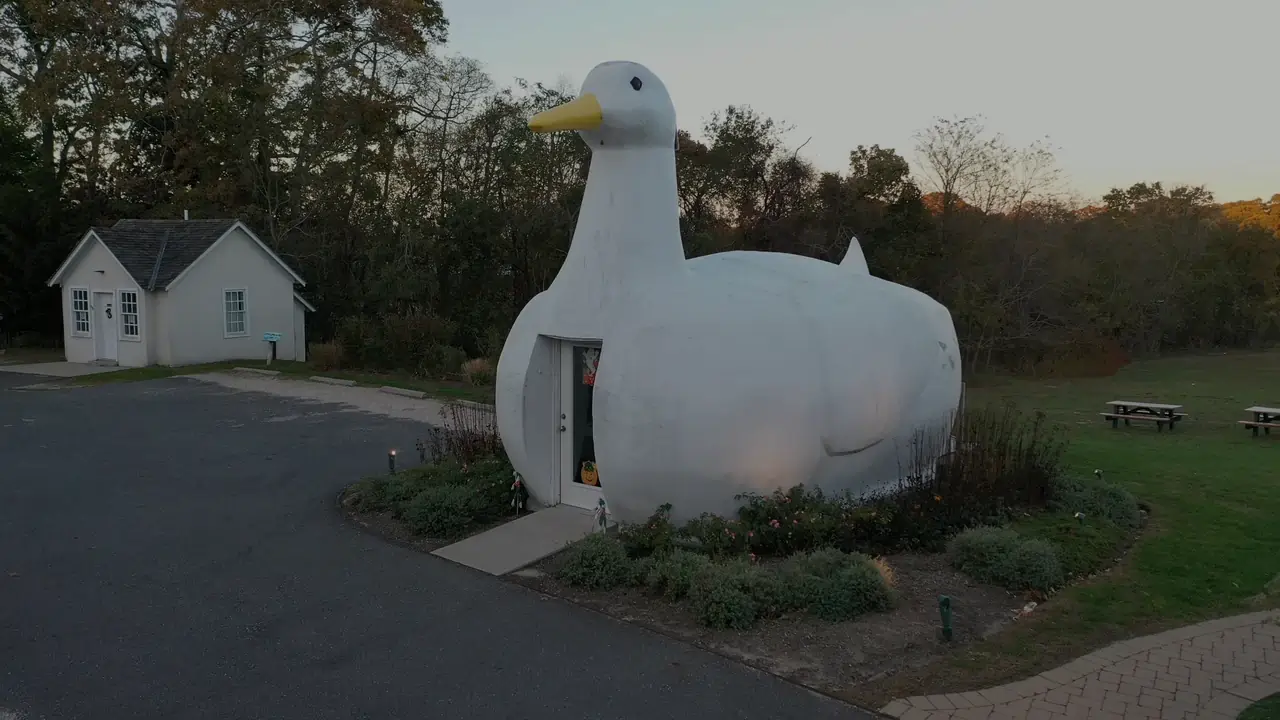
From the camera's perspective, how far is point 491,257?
25438 mm

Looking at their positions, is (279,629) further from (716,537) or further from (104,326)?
(104,326)

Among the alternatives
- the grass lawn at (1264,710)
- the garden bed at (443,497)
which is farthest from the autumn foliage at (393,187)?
the grass lawn at (1264,710)

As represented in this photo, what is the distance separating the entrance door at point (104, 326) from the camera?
22.7 meters

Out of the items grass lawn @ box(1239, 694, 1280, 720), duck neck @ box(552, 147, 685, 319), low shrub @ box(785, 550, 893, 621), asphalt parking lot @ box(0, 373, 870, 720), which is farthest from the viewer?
duck neck @ box(552, 147, 685, 319)

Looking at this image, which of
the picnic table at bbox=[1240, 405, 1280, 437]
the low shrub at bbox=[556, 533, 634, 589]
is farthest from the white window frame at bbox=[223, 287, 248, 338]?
the picnic table at bbox=[1240, 405, 1280, 437]

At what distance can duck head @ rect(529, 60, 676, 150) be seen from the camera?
24.2 feet

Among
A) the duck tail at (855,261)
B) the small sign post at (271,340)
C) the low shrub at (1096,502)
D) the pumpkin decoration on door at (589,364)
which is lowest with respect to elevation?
the low shrub at (1096,502)

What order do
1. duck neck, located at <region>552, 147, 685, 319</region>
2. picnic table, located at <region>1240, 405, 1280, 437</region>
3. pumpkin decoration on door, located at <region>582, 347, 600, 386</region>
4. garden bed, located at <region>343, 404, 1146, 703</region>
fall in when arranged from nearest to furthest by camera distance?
garden bed, located at <region>343, 404, 1146, 703</region> < duck neck, located at <region>552, 147, 685, 319</region> < pumpkin decoration on door, located at <region>582, 347, 600, 386</region> < picnic table, located at <region>1240, 405, 1280, 437</region>

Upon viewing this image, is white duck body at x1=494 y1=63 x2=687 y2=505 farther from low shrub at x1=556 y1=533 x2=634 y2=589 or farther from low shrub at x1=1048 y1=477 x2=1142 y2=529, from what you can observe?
low shrub at x1=1048 y1=477 x2=1142 y2=529

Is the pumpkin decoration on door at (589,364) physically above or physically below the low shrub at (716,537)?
above

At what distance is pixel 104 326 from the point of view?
2294cm

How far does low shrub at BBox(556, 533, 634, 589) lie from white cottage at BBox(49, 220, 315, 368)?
18688 mm

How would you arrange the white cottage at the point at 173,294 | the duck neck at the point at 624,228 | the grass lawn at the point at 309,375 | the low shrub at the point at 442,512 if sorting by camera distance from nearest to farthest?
the duck neck at the point at 624,228 → the low shrub at the point at 442,512 → the grass lawn at the point at 309,375 → the white cottage at the point at 173,294

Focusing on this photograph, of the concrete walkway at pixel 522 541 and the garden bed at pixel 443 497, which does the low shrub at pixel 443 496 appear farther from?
the concrete walkway at pixel 522 541
